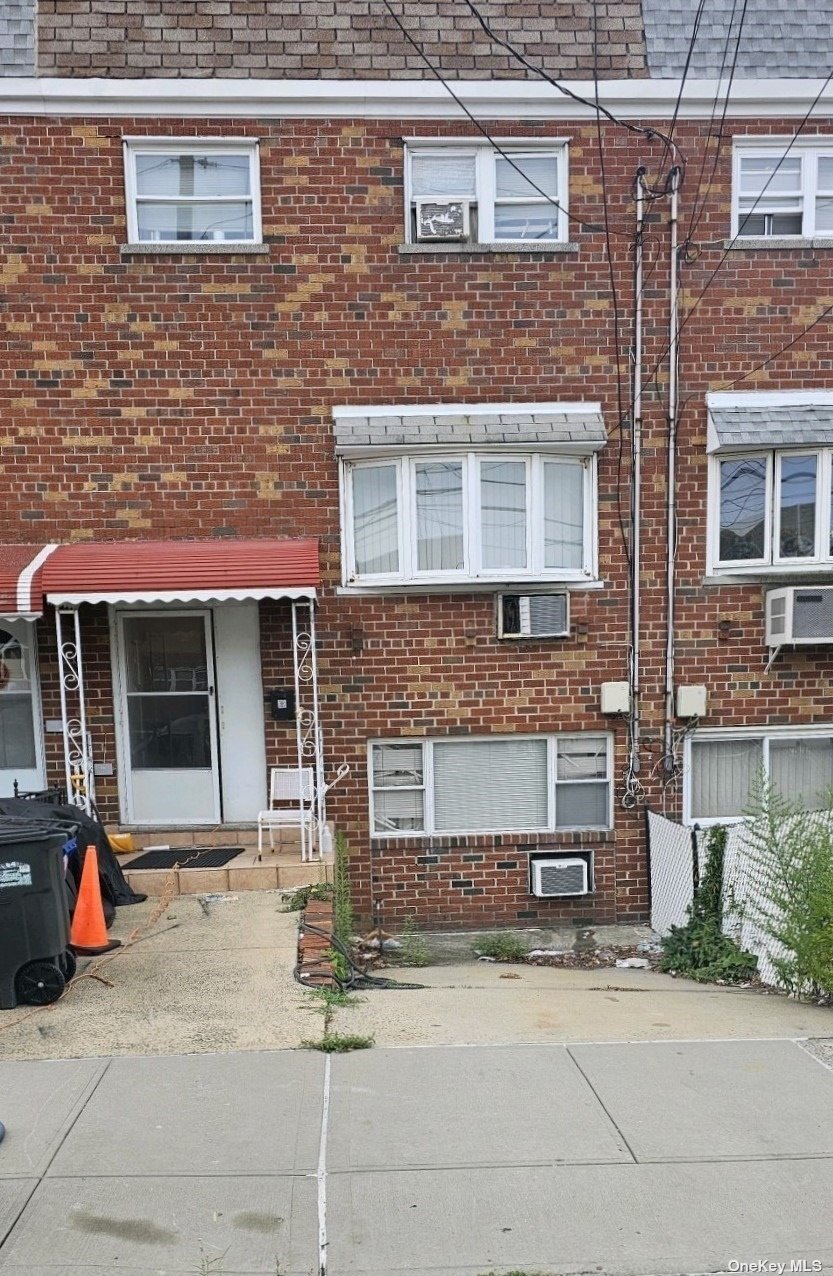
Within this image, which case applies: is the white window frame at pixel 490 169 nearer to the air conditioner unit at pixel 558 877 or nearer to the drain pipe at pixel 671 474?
the drain pipe at pixel 671 474

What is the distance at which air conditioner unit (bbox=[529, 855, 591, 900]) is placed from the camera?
8055 millimetres

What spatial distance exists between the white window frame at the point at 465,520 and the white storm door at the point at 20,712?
9.88 ft

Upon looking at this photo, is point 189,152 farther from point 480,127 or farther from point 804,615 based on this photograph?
point 804,615

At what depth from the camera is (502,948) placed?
762 centimetres

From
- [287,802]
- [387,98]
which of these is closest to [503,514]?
[287,802]

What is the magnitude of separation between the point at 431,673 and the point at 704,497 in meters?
3.05

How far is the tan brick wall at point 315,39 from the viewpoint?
7.37m

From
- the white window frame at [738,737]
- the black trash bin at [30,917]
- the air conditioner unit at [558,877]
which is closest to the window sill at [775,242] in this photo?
the white window frame at [738,737]

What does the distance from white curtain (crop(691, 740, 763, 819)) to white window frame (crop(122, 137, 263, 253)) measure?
6.37m

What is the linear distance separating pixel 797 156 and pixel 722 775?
230 inches

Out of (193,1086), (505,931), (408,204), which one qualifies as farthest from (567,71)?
(193,1086)

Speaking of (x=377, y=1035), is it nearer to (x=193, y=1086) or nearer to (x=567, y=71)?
(x=193, y=1086)

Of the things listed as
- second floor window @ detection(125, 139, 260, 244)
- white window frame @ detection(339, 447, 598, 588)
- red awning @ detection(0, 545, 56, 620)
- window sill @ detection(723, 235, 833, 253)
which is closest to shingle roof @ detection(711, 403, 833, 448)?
white window frame @ detection(339, 447, 598, 588)

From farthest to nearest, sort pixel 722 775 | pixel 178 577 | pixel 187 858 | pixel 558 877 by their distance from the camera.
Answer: pixel 722 775
pixel 558 877
pixel 187 858
pixel 178 577
